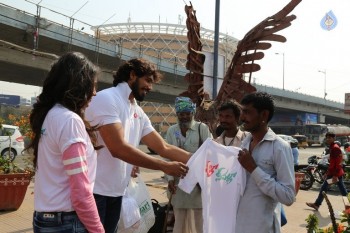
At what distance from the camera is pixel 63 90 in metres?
1.82

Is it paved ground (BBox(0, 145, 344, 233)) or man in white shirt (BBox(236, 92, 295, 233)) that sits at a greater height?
man in white shirt (BBox(236, 92, 295, 233))

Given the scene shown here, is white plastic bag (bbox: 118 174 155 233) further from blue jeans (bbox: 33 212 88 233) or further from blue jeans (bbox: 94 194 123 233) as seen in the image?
blue jeans (bbox: 33 212 88 233)

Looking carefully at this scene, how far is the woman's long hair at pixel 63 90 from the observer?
1.82 meters

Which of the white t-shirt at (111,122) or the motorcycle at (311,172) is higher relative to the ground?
the white t-shirt at (111,122)

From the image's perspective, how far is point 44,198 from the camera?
1.79 metres

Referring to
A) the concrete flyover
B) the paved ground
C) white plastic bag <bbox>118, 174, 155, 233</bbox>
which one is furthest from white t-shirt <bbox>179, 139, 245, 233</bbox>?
the concrete flyover

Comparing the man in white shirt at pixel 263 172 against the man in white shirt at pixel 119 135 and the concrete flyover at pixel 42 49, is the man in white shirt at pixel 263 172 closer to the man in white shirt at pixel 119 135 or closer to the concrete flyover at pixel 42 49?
the man in white shirt at pixel 119 135

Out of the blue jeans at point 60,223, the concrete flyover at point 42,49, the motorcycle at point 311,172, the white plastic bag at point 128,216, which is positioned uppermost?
the concrete flyover at point 42,49

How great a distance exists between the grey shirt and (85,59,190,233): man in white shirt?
60 cm

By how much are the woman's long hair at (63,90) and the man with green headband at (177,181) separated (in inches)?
85.9

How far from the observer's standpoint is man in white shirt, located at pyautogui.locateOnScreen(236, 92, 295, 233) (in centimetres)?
225

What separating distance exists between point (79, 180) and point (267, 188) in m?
1.08

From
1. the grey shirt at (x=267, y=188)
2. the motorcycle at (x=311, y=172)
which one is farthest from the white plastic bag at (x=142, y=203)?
the motorcycle at (x=311, y=172)

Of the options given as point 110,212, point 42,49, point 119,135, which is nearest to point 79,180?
point 119,135
